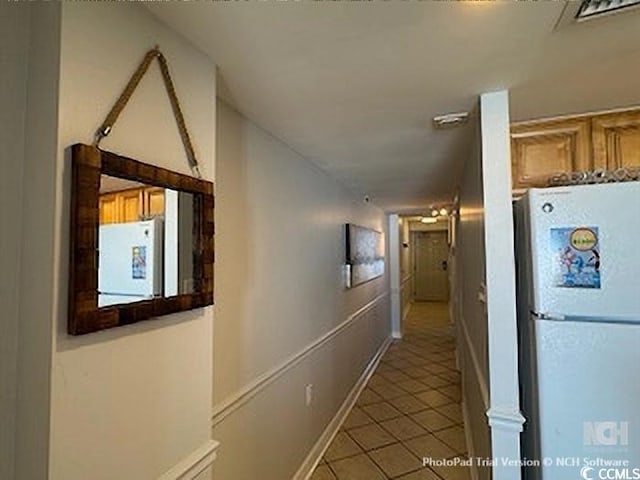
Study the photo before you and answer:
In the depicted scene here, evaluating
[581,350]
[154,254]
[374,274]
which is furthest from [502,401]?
[374,274]

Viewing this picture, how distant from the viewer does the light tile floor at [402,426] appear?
2.63m

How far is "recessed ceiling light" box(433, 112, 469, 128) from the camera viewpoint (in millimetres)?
1851

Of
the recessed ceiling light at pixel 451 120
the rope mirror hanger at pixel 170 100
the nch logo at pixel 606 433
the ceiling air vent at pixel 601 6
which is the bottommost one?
the nch logo at pixel 606 433

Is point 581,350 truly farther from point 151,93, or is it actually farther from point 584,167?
point 151,93

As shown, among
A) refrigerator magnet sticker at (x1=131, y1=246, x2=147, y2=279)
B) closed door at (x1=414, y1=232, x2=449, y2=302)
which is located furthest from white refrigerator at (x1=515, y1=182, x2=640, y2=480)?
closed door at (x1=414, y1=232, x2=449, y2=302)

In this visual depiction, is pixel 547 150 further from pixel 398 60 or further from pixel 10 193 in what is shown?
pixel 10 193

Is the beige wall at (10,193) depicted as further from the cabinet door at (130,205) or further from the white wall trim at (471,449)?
the white wall trim at (471,449)

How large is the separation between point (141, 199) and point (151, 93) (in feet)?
1.02

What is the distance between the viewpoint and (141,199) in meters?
1.07

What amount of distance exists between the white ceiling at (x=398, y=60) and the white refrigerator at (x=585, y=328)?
0.49 metres

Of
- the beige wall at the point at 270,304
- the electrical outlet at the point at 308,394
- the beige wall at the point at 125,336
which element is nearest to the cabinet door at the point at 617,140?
the beige wall at the point at 270,304

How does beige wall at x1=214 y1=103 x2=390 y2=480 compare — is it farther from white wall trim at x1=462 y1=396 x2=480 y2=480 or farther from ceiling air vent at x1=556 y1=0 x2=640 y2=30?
ceiling air vent at x1=556 y1=0 x2=640 y2=30

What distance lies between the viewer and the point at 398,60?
133 centimetres

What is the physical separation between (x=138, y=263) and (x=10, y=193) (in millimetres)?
336
